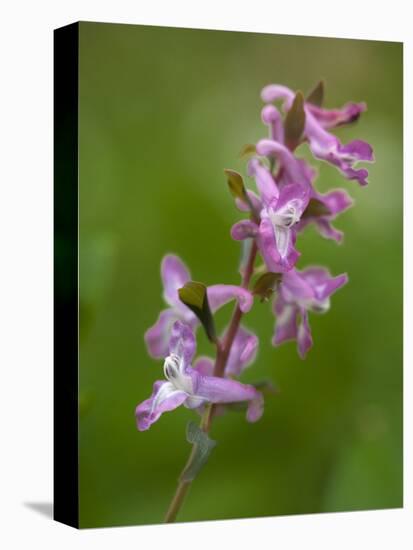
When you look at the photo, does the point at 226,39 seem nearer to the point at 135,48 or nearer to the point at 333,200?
the point at 135,48

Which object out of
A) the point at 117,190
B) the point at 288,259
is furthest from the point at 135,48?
the point at 288,259

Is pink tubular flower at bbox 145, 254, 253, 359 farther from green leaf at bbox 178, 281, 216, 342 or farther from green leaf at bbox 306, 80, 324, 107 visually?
green leaf at bbox 306, 80, 324, 107

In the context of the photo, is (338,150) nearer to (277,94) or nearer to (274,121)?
(274,121)

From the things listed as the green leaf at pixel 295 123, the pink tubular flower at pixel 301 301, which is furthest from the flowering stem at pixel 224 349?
the green leaf at pixel 295 123

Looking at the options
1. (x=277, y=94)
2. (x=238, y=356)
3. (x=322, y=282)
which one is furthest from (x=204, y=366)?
(x=277, y=94)

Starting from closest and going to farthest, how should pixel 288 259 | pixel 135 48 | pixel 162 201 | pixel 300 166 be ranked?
pixel 288 259 < pixel 300 166 < pixel 135 48 < pixel 162 201

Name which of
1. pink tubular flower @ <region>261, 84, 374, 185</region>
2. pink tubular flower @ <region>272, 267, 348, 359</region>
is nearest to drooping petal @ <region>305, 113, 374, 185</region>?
pink tubular flower @ <region>261, 84, 374, 185</region>

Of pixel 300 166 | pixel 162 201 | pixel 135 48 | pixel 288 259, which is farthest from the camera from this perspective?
pixel 162 201
